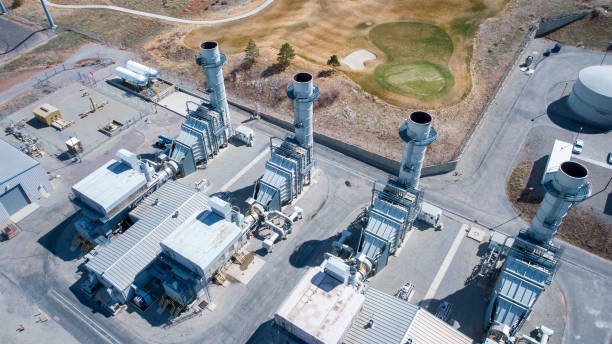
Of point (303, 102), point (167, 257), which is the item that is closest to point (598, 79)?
point (303, 102)

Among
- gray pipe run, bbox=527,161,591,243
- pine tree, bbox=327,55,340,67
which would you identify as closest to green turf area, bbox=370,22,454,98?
pine tree, bbox=327,55,340,67

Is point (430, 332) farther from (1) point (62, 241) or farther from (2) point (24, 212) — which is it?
(2) point (24, 212)

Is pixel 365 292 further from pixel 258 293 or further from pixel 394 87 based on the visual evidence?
pixel 394 87

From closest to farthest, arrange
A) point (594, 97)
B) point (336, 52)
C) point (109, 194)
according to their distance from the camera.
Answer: point (109, 194) < point (594, 97) < point (336, 52)

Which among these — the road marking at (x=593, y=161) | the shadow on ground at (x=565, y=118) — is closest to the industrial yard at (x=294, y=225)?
the shadow on ground at (x=565, y=118)

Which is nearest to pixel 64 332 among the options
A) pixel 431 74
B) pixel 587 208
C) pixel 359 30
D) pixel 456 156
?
pixel 456 156

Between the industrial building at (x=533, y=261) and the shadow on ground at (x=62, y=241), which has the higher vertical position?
the industrial building at (x=533, y=261)

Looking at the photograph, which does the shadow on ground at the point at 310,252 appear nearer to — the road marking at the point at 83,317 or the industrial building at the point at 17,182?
the road marking at the point at 83,317
